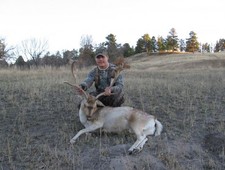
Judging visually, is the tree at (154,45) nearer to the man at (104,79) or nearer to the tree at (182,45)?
the tree at (182,45)

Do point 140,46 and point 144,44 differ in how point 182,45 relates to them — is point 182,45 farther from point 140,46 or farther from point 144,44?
point 140,46

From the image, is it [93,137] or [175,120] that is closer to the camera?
[93,137]

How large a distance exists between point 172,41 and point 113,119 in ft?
235

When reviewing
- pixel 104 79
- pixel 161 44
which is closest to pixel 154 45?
pixel 161 44

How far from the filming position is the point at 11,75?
14.9 m

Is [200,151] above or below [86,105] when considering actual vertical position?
below

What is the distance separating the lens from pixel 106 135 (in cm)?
709

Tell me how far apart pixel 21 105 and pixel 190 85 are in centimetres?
606

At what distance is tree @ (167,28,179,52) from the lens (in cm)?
7570

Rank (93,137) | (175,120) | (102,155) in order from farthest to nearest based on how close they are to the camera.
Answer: (175,120)
(93,137)
(102,155)

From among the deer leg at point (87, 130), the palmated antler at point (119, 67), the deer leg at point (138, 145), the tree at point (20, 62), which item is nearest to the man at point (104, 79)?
the palmated antler at point (119, 67)

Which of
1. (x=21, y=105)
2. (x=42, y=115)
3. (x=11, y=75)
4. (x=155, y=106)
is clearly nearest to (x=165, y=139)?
(x=155, y=106)

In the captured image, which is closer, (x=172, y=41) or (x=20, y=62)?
(x=20, y=62)

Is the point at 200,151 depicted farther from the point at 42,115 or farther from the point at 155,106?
the point at 42,115
